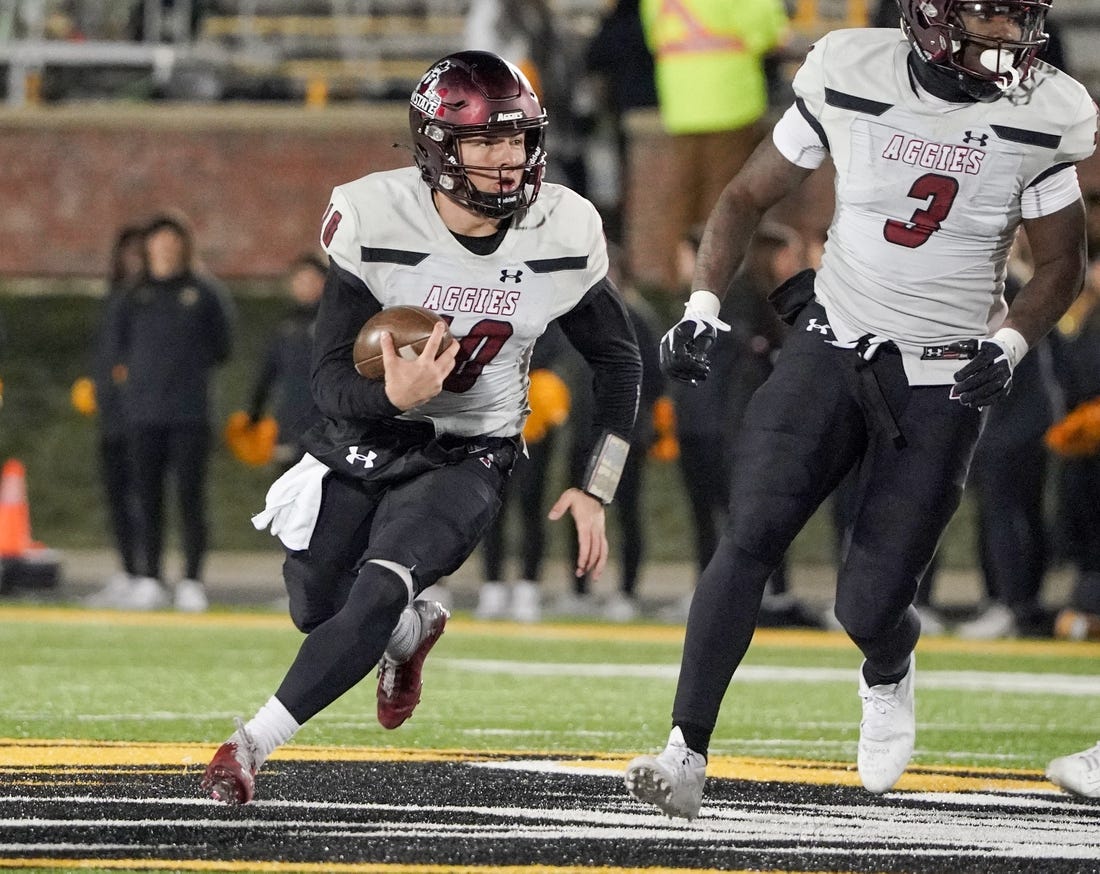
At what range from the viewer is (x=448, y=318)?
5.24 metres

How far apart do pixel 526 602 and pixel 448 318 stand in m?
5.55

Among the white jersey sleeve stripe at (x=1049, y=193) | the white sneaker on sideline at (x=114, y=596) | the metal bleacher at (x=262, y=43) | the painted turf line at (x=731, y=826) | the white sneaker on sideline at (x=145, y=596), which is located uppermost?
the white jersey sleeve stripe at (x=1049, y=193)

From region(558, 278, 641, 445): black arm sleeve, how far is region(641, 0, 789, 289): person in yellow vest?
23.2 ft

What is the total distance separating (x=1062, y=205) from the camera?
514 cm

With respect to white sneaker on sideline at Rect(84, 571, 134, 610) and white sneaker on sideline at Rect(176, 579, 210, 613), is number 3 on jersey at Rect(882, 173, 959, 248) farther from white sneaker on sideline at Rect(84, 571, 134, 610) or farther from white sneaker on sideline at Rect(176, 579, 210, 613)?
white sneaker on sideline at Rect(84, 571, 134, 610)

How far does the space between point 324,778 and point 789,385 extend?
Answer: 4.62ft

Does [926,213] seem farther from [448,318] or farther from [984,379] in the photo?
[448,318]

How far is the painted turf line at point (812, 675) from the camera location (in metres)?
8.30

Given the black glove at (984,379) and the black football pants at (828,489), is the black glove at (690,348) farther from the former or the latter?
the black glove at (984,379)

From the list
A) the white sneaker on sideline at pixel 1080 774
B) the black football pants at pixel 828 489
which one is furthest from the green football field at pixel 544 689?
the black football pants at pixel 828 489

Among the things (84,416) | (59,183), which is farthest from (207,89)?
(84,416)

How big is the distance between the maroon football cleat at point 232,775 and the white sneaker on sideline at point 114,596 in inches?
261

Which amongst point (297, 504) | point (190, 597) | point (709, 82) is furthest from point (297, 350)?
point (297, 504)

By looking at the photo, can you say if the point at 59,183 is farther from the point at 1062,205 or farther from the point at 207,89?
the point at 1062,205
